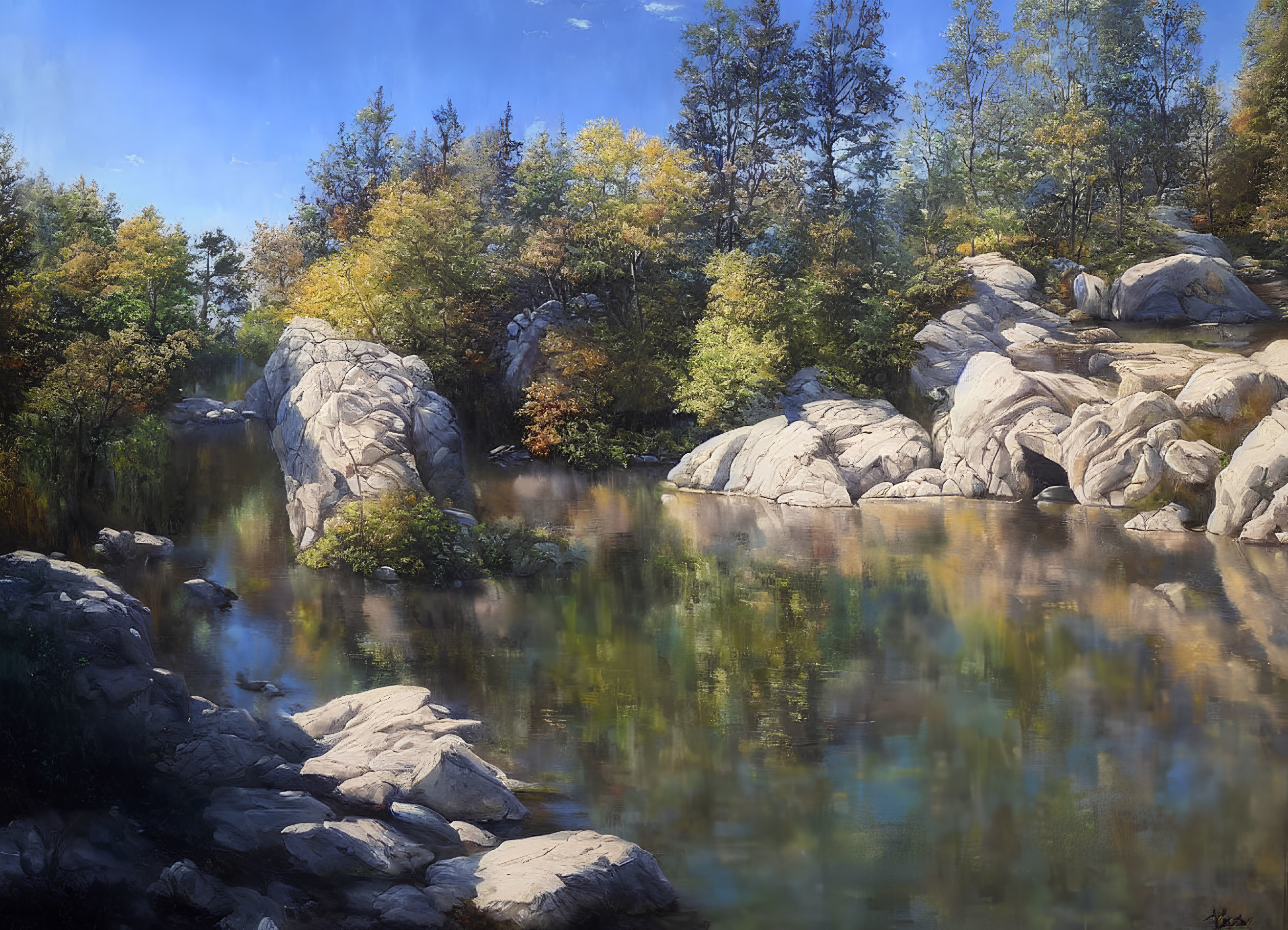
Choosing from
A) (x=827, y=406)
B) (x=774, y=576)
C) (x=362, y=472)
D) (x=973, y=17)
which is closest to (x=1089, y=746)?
(x=774, y=576)

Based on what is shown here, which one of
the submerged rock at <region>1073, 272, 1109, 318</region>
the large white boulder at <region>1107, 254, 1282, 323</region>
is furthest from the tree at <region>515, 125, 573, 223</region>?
the large white boulder at <region>1107, 254, 1282, 323</region>

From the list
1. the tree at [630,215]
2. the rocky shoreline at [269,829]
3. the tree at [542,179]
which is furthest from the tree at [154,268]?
the tree at [630,215]

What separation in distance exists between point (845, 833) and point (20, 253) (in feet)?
18.4

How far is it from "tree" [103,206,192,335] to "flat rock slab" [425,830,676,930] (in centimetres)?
496

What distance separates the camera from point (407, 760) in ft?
15.0

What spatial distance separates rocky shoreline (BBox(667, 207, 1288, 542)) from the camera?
9734 millimetres

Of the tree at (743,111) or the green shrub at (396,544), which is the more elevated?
the tree at (743,111)

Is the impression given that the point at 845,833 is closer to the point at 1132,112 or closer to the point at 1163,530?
the point at 1163,530

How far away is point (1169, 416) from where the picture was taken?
10516 millimetres

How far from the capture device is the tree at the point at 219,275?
26.8ft

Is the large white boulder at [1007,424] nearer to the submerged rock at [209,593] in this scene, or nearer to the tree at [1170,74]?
the tree at [1170,74]

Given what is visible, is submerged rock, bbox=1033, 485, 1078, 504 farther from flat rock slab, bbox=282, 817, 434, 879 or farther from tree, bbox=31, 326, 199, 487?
tree, bbox=31, 326, 199, 487

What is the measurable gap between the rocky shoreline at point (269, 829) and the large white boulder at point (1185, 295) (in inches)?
421

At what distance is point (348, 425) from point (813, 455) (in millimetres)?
5688
